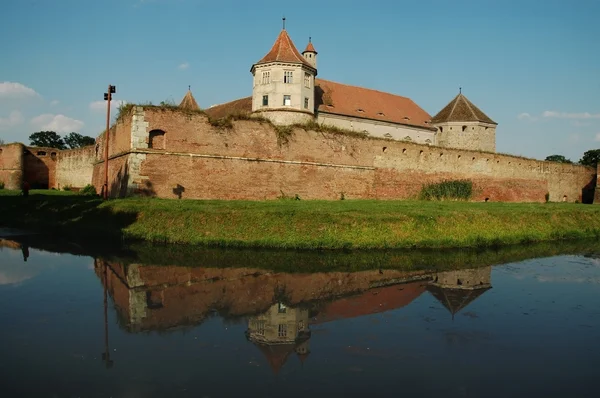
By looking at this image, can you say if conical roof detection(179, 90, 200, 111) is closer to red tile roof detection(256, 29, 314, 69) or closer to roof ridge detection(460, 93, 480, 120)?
red tile roof detection(256, 29, 314, 69)

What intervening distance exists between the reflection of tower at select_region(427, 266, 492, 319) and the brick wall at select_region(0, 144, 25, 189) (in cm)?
3256

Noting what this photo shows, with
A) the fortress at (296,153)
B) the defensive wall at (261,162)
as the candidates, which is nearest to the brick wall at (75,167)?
the fortress at (296,153)

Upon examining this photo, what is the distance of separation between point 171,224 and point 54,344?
8.24m

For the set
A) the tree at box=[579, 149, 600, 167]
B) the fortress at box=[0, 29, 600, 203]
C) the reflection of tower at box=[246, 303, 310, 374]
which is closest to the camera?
the reflection of tower at box=[246, 303, 310, 374]

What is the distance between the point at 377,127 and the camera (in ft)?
115

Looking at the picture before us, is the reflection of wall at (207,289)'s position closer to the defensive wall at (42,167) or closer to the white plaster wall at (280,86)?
the white plaster wall at (280,86)

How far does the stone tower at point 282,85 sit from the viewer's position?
28.6 metres

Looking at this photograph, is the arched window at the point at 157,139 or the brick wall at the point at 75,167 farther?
the brick wall at the point at 75,167

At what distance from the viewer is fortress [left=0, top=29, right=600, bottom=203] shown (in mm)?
17984

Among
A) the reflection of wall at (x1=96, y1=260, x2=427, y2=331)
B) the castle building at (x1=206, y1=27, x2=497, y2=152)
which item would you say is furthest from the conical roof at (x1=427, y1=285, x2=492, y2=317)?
the castle building at (x1=206, y1=27, x2=497, y2=152)

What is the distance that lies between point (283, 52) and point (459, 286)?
21682 mm

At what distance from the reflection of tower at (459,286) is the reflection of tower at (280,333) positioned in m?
2.68

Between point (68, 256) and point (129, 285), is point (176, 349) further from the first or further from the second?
point (68, 256)

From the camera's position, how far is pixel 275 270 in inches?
433
